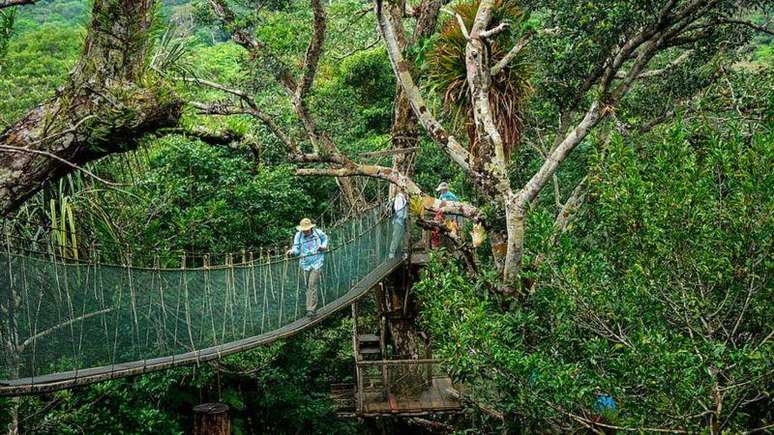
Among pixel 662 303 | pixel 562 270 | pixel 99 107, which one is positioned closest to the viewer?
pixel 99 107

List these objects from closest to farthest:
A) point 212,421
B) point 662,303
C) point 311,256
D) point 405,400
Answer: point 662,303 → point 212,421 → point 311,256 → point 405,400

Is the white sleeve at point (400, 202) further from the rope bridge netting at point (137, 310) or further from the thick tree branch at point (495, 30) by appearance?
the thick tree branch at point (495, 30)

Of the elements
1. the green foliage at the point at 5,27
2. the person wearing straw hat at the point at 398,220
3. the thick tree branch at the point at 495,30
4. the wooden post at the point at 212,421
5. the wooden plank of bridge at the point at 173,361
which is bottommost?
the wooden post at the point at 212,421

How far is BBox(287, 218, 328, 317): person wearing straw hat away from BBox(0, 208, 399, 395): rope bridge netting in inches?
2.7

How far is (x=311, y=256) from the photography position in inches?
Result: 207

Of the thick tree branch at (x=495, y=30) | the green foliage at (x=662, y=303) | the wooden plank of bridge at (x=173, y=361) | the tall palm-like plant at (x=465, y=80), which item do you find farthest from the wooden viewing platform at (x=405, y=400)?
the thick tree branch at (x=495, y=30)

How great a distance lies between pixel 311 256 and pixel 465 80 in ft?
5.74

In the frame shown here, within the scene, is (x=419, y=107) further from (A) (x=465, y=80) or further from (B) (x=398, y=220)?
(B) (x=398, y=220)

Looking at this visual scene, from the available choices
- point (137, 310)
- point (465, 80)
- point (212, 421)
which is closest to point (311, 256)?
point (212, 421)

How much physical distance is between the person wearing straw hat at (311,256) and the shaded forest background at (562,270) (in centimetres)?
82

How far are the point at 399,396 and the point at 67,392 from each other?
2657 millimetres

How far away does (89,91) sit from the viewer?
1895 mm

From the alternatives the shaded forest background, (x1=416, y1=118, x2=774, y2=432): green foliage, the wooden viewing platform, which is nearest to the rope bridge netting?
the shaded forest background

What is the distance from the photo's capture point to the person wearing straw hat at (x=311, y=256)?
525 centimetres
